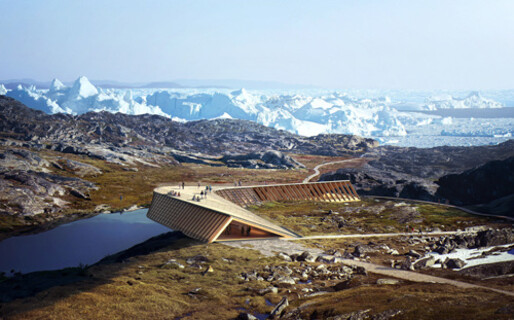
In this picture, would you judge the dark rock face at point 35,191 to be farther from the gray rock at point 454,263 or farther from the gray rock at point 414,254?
the gray rock at point 454,263

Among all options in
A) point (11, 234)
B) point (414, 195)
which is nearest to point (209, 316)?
point (11, 234)

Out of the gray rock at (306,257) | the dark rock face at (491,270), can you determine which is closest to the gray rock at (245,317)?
the gray rock at (306,257)

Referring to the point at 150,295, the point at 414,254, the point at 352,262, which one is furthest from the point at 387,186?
the point at 150,295

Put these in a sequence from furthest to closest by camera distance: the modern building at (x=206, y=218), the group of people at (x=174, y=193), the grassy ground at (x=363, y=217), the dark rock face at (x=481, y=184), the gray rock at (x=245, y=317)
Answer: the dark rock face at (x=481, y=184), the group of people at (x=174, y=193), the grassy ground at (x=363, y=217), the modern building at (x=206, y=218), the gray rock at (x=245, y=317)

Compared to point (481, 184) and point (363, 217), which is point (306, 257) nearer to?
point (363, 217)

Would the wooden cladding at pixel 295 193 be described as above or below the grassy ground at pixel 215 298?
below

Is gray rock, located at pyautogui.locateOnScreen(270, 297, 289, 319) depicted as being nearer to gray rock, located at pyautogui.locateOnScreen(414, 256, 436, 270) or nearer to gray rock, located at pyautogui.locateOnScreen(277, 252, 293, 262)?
gray rock, located at pyautogui.locateOnScreen(277, 252, 293, 262)

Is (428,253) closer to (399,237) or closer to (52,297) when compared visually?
(399,237)
